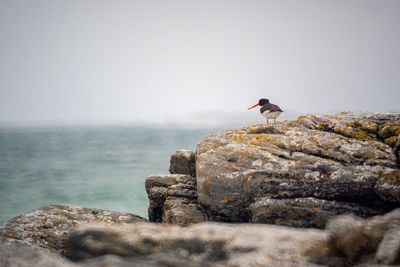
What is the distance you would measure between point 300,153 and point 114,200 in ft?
132

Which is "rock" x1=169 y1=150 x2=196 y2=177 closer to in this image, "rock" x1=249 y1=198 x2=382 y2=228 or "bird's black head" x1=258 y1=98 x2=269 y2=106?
"rock" x1=249 y1=198 x2=382 y2=228

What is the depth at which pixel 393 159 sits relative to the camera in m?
6.54

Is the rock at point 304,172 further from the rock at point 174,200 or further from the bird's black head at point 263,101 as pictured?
the bird's black head at point 263,101

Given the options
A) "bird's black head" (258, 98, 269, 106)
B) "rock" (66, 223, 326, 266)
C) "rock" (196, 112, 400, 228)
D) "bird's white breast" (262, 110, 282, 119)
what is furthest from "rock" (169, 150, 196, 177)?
"bird's black head" (258, 98, 269, 106)

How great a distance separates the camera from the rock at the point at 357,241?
304 centimetres

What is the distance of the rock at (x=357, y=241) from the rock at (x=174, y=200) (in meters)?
3.89

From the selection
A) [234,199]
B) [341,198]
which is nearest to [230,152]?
[234,199]

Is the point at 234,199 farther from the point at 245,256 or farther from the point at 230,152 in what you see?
the point at 245,256

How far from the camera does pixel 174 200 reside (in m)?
7.52

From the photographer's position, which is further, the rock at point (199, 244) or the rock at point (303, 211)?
the rock at point (303, 211)

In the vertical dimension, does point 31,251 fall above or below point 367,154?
below

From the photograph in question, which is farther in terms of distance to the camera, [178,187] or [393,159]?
[178,187]

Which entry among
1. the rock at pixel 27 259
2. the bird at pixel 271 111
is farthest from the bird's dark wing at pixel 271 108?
the rock at pixel 27 259

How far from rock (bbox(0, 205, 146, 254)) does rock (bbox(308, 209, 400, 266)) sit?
5962 millimetres
